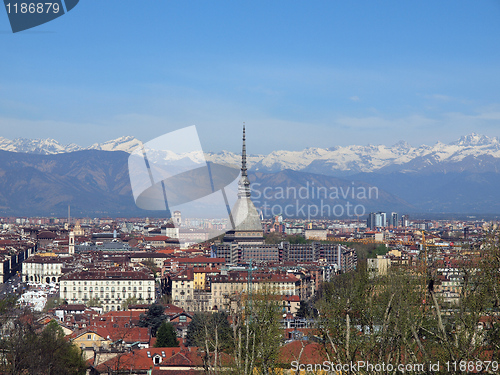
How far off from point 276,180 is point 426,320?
18131cm

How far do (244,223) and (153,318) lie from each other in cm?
3388

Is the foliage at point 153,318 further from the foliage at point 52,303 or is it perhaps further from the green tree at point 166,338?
the foliage at point 52,303

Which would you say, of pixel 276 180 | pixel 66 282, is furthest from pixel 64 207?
pixel 66 282

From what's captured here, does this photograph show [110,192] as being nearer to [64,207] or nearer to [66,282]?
[64,207]

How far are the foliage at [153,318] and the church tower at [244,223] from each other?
3164 cm

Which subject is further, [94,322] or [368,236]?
[368,236]

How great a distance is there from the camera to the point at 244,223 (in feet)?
187

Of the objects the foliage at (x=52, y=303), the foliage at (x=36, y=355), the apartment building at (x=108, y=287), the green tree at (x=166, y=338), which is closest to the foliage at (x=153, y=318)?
the green tree at (x=166, y=338)

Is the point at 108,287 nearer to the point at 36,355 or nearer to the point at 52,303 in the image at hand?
the point at 52,303

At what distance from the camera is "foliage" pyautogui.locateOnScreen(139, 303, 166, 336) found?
22.9 m

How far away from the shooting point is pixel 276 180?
191125mm

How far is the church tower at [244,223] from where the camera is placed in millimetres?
56156

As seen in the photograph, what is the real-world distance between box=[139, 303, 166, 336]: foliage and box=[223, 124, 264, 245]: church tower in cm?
3164

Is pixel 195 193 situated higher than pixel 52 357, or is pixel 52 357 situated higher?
pixel 195 193
